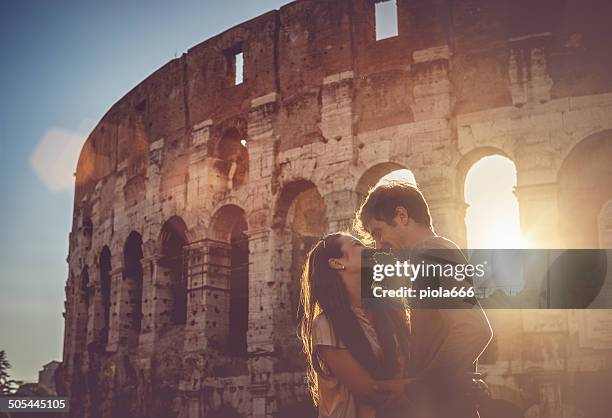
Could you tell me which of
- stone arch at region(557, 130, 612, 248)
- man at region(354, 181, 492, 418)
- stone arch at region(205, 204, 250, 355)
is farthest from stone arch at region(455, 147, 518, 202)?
man at region(354, 181, 492, 418)

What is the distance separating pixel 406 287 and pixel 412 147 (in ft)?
25.0

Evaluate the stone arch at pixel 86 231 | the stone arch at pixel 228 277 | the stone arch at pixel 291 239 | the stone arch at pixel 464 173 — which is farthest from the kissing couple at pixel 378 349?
the stone arch at pixel 86 231

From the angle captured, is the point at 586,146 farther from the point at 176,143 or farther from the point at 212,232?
the point at 176,143

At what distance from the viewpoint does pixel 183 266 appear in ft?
45.9

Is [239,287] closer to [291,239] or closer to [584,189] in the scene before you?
[291,239]

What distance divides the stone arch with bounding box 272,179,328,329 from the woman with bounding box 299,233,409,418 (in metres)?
8.88

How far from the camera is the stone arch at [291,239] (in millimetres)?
11727

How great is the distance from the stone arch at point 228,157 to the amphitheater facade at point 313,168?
3cm

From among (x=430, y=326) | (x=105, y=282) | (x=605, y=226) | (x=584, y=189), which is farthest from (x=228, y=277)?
(x=430, y=326)

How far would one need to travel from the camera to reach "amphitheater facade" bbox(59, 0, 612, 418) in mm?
9766

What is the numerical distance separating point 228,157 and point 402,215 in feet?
34.3

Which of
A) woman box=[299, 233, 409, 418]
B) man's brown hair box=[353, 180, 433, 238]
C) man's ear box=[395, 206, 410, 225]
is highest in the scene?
man's brown hair box=[353, 180, 433, 238]

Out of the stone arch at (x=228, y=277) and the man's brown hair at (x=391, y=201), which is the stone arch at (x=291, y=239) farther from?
the man's brown hair at (x=391, y=201)

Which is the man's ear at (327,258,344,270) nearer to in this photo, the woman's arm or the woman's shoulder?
the woman's shoulder
